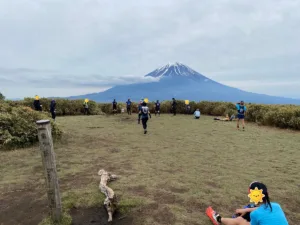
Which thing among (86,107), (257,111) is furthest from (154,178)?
(86,107)

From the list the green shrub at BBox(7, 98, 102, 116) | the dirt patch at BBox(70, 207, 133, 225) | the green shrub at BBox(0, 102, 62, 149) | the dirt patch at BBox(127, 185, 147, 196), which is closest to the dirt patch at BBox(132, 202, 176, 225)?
the dirt patch at BBox(70, 207, 133, 225)

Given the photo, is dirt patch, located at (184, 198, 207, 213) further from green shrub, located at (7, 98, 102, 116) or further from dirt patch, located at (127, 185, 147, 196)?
green shrub, located at (7, 98, 102, 116)

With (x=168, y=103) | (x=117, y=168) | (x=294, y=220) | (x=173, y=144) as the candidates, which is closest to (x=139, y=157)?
(x=117, y=168)

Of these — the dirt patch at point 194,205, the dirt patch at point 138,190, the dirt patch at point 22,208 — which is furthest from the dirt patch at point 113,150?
the dirt patch at point 194,205

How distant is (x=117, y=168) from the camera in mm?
7320

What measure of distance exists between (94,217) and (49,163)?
1325mm

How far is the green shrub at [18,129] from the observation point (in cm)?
991

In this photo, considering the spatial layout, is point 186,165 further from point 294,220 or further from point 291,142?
point 291,142

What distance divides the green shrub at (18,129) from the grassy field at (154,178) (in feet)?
2.01

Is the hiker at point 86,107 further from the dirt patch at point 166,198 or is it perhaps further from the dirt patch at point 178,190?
the dirt patch at point 166,198

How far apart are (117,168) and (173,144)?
163 inches

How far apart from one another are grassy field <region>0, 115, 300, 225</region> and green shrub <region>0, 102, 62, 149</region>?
61 cm

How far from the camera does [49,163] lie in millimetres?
4051

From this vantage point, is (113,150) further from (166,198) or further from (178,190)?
(166,198)
